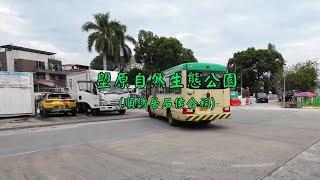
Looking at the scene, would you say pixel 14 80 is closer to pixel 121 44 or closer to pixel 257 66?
pixel 121 44

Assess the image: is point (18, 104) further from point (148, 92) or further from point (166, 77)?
point (166, 77)

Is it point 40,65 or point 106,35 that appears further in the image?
point 40,65

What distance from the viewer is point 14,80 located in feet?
70.5

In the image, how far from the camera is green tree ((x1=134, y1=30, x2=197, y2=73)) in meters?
Answer: 57.6

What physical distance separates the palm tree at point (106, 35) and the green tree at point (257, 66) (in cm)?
3702

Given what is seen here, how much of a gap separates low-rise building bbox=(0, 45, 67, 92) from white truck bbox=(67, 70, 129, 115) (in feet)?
129

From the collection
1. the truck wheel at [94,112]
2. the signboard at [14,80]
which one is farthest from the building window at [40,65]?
the truck wheel at [94,112]

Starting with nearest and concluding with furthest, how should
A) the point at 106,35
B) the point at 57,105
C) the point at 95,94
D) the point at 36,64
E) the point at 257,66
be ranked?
the point at 95,94 < the point at 57,105 < the point at 106,35 < the point at 36,64 < the point at 257,66

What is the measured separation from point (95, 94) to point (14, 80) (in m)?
5.03

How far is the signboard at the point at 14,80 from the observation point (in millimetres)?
21047

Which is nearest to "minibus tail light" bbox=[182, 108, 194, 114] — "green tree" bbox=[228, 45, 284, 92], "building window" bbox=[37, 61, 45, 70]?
"building window" bbox=[37, 61, 45, 70]

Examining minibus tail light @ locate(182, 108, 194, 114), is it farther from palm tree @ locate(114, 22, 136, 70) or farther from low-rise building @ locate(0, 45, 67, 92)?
low-rise building @ locate(0, 45, 67, 92)

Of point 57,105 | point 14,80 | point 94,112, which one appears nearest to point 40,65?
point 57,105

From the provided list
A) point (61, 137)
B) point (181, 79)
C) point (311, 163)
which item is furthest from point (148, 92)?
point (311, 163)
